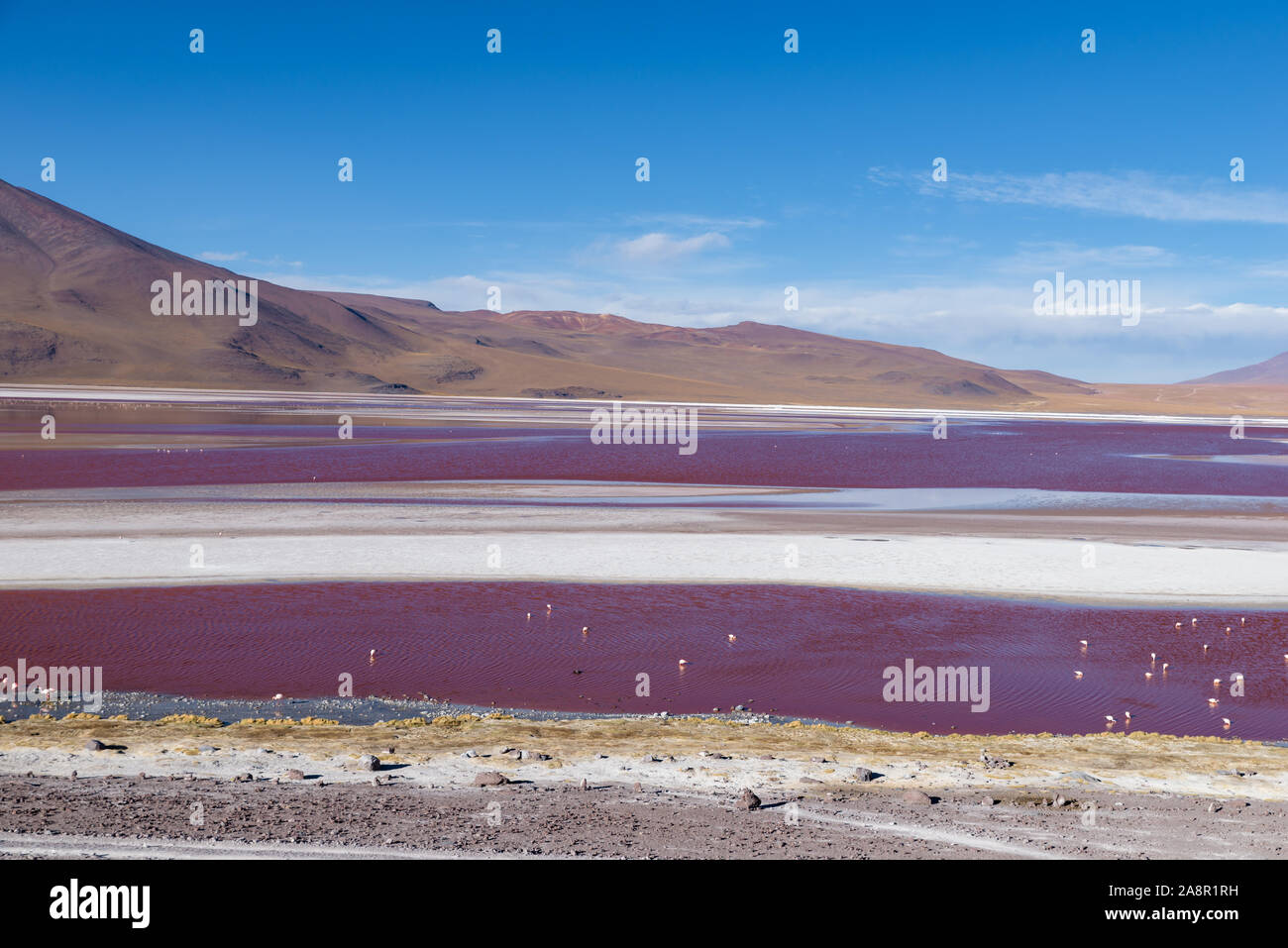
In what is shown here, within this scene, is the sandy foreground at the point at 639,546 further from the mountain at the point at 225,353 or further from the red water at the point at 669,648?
the mountain at the point at 225,353

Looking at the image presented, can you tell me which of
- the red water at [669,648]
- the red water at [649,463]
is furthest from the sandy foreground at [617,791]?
the red water at [649,463]

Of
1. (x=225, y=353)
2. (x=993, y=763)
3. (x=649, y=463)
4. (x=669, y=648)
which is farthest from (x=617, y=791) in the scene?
(x=225, y=353)

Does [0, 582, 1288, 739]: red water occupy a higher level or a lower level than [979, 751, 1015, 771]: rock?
higher

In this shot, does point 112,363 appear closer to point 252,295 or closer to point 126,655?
point 252,295

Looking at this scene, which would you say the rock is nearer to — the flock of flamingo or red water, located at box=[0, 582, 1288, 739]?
red water, located at box=[0, 582, 1288, 739]

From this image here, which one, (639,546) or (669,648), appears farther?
(639,546)

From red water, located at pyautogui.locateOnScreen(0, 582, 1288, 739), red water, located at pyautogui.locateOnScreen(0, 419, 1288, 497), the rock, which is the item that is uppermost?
red water, located at pyautogui.locateOnScreen(0, 419, 1288, 497)

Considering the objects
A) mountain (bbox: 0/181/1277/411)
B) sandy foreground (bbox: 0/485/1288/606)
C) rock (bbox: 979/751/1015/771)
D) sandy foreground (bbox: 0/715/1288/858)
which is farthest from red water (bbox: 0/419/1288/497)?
mountain (bbox: 0/181/1277/411)

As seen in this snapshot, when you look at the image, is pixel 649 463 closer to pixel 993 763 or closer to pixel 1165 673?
pixel 1165 673
